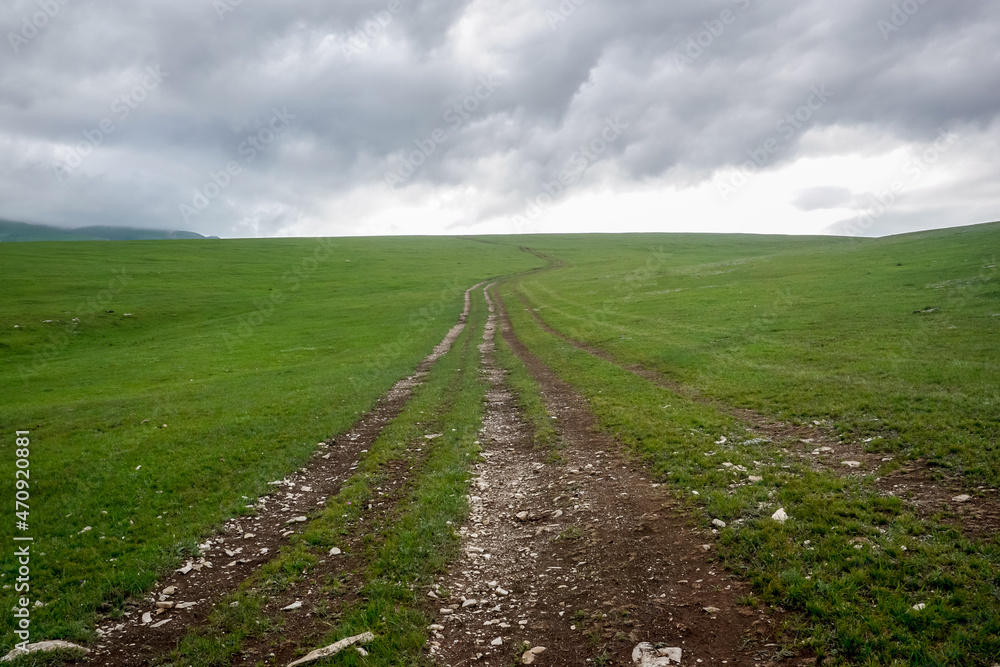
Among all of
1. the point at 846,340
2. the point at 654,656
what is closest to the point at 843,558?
the point at 654,656

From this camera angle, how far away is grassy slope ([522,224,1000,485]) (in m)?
15.8

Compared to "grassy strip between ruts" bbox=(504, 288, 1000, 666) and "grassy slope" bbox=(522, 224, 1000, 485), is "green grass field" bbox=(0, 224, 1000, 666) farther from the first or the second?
"grassy slope" bbox=(522, 224, 1000, 485)

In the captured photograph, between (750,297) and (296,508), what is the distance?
56.2 meters

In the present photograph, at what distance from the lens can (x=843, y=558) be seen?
8883 mm

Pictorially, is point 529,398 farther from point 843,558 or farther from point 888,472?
point 843,558

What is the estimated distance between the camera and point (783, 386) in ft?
73.0

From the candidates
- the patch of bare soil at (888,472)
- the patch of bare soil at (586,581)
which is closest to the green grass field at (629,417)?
the patch of bare soil at (888,472)

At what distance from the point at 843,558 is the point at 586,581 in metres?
4.73

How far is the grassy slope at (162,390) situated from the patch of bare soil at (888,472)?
55.1 ft

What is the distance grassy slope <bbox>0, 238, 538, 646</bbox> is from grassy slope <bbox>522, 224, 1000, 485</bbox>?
61.3 feet

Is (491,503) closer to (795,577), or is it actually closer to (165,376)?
(795,577)

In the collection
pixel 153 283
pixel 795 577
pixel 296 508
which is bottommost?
pixel 296 508

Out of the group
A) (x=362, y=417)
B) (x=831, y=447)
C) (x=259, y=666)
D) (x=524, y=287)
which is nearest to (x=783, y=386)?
(x=831, y=447)

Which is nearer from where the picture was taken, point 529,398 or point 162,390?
point 529,398
